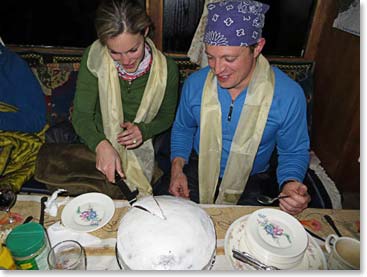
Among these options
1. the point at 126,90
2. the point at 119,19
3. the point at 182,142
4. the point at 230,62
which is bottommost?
the point at 182,142

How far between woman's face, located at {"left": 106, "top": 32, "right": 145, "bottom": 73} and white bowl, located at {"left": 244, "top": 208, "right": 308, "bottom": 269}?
0.83 metres

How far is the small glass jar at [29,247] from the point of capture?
0.62 m

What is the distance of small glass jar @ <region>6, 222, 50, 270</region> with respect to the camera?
62cm

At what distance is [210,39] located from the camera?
3.47 feet

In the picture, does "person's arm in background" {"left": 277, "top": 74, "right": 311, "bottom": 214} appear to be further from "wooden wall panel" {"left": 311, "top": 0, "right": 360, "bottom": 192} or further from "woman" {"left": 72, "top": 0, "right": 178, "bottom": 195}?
"woman" {"left": 72, "top": 0, "right": 178, "bottom": 195}

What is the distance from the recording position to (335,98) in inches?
70.1

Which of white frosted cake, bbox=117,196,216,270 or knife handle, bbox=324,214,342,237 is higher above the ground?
white frosted cake, bbox=117,196,216,270

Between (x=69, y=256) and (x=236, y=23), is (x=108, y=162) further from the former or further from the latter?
(x=236, y=23)

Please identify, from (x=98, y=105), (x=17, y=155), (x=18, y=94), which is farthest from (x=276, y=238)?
(x=18, y=94)

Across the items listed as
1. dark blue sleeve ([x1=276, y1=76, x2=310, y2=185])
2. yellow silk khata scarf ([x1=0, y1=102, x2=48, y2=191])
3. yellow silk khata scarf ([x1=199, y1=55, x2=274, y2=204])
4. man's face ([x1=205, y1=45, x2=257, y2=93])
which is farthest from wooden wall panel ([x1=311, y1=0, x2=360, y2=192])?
yellow silk khata scarf ([x1=0, y1=102, x2=48, y2=191])

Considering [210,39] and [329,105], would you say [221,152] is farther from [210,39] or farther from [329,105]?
[329,105]

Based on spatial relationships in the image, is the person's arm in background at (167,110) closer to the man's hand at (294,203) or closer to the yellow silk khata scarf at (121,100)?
the yellow silk khata scarf at (121,100)

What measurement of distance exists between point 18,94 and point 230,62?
1.14 m

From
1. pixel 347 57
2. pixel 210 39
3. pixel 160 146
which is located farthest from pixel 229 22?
pixel 347 57
